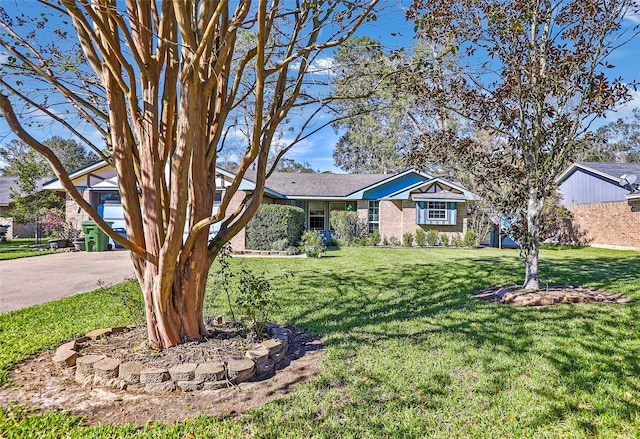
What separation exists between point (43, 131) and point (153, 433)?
396 centimetres

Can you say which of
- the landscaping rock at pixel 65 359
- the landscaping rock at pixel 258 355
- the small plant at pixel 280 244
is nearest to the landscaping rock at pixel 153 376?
the landscaping rock at pixel 258 355

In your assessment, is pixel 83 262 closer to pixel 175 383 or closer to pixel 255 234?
pixel 255 234

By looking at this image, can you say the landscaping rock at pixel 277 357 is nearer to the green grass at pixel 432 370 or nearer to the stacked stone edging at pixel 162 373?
the stacked stone edging at pixel 162 373

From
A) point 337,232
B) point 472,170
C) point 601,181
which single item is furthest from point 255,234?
point 601,181

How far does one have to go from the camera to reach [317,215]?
20.3 metres

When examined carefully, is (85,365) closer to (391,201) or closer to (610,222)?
(391,201)

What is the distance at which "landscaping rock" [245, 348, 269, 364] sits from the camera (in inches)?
138

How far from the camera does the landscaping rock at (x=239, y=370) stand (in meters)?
3.23

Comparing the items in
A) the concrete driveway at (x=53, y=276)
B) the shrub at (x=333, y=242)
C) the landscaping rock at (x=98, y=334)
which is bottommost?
the landscaping rock at (x=98, y=334)

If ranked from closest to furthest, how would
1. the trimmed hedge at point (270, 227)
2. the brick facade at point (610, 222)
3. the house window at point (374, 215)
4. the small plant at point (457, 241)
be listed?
the trimmed hedge at point (270, 227), the brick facade at point (610, 222), the small plant at point (457, 241), the house window at point (374, 215)

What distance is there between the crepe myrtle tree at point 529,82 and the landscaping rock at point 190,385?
5191 millimetres

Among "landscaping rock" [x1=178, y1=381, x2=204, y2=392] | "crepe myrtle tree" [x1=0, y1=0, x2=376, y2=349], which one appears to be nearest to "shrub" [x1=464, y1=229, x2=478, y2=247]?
"crepe myrtle tree" [x1=0, y1=0, x2=376, y2=349]

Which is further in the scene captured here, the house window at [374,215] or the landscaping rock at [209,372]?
the house window at [374,215]

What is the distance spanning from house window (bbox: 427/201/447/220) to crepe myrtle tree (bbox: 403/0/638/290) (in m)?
11.5
